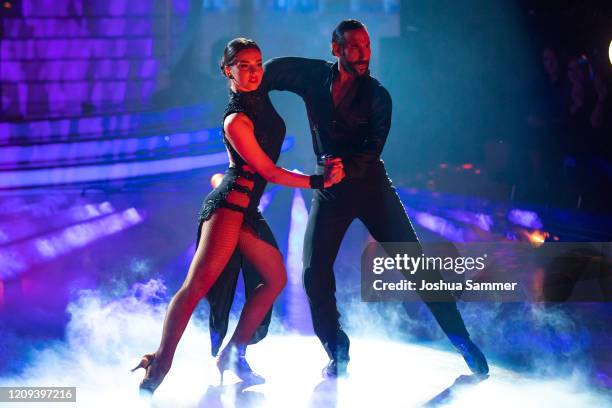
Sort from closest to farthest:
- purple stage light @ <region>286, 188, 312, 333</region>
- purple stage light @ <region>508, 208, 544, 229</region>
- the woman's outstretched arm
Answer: the woman's outstretched arm
purple stage light @ <region>286, 188, 312, 333</region>
purple stage light @ <region>508, 208, 544, 229</region>

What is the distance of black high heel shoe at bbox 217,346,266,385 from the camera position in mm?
3746

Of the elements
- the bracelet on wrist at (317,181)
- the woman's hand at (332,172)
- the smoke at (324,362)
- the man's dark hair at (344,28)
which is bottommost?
the smoke at (324,362)

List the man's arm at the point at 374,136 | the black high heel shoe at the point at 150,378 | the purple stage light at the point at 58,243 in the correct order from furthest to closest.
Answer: the purple stage light at the point at 58,243 < the man's arm at the point at 374,136 < the black high heel shoe at the point at 150,378

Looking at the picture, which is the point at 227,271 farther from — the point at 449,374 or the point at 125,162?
the point at 125,162

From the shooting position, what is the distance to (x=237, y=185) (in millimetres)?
3471

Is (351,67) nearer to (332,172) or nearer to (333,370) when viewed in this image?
(332,172)

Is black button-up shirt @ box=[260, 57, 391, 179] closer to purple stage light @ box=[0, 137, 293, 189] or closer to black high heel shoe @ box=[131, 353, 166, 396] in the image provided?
black high heel shoe @ box=[131, 353, 166, 396]

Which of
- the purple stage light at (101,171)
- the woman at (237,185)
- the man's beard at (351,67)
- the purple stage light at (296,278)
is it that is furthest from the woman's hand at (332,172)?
the purple stage light at (101,171)

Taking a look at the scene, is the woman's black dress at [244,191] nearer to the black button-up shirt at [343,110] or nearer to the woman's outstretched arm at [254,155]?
the woman's outstretched arm at [254,155]

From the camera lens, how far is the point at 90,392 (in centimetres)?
358

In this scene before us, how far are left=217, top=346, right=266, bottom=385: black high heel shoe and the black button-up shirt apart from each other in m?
1.02

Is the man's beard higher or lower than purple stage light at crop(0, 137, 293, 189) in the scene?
higher

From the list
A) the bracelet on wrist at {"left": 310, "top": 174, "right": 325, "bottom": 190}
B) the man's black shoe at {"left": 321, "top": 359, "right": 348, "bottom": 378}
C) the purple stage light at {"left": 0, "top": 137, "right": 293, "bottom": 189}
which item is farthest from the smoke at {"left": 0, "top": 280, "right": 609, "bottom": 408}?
the purple stage light at {"left": 0, "top": 137, "right": 293, "bottom": 189}

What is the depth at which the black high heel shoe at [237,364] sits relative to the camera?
3746 millimetres
